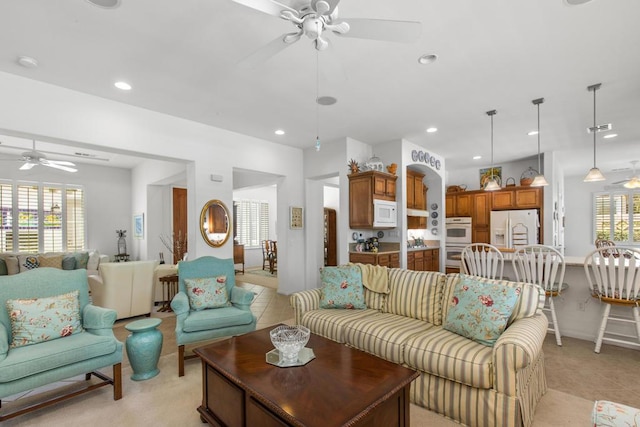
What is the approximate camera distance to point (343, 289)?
10.5 feet

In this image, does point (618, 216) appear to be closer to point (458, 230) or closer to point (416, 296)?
point (458, 230)

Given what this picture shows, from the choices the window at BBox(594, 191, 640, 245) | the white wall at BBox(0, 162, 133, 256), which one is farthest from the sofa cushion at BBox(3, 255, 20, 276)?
the window at BBox(594, 191, 640, 245)

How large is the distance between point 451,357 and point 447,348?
8cm

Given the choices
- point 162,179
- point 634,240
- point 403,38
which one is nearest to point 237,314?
point 403,38

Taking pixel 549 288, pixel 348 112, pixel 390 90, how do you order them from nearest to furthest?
pixel 549 288, pixel 390 90, pixel 348 112

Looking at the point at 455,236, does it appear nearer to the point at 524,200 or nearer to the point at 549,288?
the point at 524,200

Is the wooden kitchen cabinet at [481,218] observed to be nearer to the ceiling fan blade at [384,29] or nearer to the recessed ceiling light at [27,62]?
the ceiling fan blade at [384,29]

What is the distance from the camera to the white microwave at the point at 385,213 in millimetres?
5145

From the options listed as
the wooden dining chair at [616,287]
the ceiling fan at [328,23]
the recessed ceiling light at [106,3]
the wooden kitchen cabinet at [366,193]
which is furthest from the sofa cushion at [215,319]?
the wooden dining chair at [616,287]

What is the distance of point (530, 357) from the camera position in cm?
183

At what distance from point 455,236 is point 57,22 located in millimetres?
8005

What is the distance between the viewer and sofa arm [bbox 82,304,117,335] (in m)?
2.51

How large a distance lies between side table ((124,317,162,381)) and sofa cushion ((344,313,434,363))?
172 cm

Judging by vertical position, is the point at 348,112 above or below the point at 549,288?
above
